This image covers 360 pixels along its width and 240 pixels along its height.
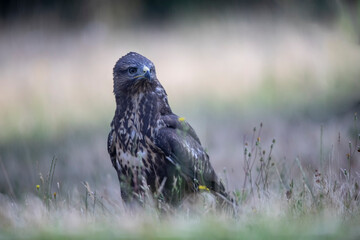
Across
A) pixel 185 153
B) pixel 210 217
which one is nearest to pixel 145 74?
pixel 185 153

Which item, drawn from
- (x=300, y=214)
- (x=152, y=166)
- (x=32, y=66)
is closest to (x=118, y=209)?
(x=152, y=166)

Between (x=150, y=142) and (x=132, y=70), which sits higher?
(x=132, y=70)

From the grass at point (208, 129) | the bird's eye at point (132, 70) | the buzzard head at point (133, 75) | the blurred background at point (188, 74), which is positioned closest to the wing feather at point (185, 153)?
the grass at point (208, 129)

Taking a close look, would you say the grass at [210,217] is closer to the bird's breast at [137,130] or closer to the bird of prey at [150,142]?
the bird of prey at [150,142]

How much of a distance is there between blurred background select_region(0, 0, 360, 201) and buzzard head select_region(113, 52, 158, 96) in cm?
156

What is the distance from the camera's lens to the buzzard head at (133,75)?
196 inches

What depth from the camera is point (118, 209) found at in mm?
4188

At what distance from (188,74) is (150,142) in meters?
5.92

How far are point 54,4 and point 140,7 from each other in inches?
68.5

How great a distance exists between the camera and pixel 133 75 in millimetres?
4992

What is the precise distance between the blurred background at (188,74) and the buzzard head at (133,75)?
1556 mm

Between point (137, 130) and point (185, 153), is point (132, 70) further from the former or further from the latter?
point (185, 153)

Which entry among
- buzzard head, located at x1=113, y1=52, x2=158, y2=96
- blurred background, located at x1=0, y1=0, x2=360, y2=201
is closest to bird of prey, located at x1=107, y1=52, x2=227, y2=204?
buzzard head, located at x1=113, y1=52, x2=158, y2=96

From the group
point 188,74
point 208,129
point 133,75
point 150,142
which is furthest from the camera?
point 188,74
